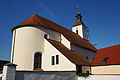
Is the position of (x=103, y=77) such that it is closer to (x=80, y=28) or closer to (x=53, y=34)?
(x=53, y=34)

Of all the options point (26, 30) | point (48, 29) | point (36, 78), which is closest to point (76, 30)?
point (48, 29)

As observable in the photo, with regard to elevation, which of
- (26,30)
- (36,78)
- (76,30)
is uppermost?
(76,30)

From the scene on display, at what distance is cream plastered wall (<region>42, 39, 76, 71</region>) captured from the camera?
50.3 ft

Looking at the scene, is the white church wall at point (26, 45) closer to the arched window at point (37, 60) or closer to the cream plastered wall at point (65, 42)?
the arched window at point (37, 60)

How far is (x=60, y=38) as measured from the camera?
21.7 meters

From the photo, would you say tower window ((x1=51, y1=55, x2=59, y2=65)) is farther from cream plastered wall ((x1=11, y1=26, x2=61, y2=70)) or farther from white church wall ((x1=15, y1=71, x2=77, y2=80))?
white church wall ((x1=15, y1=71, x2=77, y2=80))

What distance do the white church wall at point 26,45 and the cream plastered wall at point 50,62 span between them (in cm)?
96

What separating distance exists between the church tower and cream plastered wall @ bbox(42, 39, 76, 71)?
628 inches

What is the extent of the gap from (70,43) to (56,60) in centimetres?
451

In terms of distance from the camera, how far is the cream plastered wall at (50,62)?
15.3m

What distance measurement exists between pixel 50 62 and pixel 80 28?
1824cm

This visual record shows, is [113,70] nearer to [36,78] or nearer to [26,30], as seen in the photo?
[36,78]

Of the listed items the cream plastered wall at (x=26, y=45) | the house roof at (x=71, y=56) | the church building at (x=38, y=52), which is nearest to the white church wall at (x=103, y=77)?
the church building at (x=38, y=52)

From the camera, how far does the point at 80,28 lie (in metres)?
33.3
